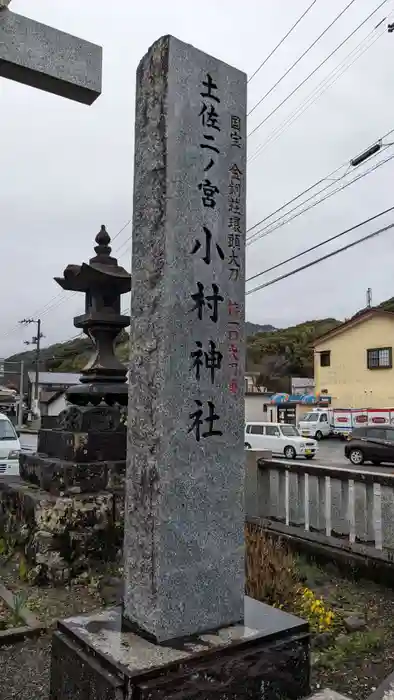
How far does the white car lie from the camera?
21.8 m

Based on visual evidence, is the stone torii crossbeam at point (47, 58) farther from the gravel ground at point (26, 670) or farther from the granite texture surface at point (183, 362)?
the gravel ground at point (26, 670)

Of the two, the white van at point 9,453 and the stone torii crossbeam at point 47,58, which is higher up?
the stone torii crossbeam at point 47,58

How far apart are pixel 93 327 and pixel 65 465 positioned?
5.70ft

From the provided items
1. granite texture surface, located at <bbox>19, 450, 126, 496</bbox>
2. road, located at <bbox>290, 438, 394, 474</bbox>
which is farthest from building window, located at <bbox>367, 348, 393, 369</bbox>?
granite texture surface, located at <bbox>19, 450, 126, 496</bbox>

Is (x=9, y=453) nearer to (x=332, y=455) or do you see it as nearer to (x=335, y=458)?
(x=335, y=458)

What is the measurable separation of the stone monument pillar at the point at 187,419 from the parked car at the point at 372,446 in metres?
18.5

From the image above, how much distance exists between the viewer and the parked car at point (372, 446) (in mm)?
20000

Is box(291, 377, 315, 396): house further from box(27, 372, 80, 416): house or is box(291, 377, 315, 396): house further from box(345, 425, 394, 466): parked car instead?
box(345, 425, 394, 466): parked car

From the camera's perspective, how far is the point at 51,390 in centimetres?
4600

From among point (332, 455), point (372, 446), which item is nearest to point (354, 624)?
point (372, 446)

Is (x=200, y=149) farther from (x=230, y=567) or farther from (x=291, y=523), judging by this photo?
(x=291, y=523)

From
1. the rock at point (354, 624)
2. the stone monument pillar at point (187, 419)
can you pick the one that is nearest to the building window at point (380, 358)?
the rock at point (354, 624)

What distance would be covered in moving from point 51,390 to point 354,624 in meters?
44.1

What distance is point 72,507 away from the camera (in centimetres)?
Answer: 511
